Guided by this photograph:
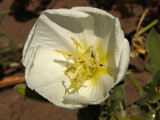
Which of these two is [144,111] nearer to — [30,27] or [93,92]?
[93,92]

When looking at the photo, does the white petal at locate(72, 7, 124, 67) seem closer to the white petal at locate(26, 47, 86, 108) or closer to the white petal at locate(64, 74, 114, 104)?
the white petal at locate(64, 74, 114, 104)

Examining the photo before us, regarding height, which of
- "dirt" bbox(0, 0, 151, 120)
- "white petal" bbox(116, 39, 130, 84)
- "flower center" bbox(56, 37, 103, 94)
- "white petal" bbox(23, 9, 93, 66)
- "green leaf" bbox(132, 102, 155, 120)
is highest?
"white petal" bbox(116, 39, 130, 84)

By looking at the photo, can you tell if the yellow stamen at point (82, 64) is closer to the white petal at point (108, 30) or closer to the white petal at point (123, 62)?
the white petal at point (108, 30)

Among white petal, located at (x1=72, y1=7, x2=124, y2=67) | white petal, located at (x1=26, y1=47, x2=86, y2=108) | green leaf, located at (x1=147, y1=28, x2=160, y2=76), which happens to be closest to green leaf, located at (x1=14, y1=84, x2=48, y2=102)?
white petal, located at (x1=26, y1=47, x2=86, y2=108)

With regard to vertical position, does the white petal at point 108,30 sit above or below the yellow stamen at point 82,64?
above

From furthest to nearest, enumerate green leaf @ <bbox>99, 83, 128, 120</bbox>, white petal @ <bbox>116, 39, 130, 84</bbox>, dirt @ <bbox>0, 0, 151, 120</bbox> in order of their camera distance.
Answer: dirt @ <bbox>0, 0, 151, 120</bbox>, green leaf @ <bbox>99, 83, 128, 120</bbox>, white petal @ <bbox>116, 39, 130, 84</bbox>

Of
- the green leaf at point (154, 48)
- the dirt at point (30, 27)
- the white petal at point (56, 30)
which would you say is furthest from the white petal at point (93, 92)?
the dirt at point (30, 27)

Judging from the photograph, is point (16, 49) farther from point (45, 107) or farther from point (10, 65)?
point (45, 107)
